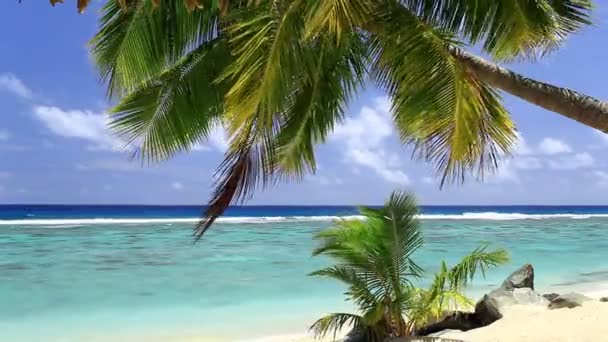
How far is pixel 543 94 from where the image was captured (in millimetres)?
4715

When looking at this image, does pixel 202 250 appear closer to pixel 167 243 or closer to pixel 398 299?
pixel 167 243

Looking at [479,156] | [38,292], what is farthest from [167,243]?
[479,156]

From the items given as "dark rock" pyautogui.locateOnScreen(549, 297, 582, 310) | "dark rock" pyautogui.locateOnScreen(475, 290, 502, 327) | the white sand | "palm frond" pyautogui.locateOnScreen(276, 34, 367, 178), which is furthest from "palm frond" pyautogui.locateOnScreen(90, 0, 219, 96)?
"dark rock" pyautogui.locateOnScreen(549, 297, 582, 310)

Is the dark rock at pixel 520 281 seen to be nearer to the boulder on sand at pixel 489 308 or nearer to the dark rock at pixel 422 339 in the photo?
the boulder on sand at pixel 489 308

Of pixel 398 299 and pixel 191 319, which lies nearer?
pixel 398 299

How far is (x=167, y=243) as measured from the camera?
23906 mm

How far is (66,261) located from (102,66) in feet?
38.3

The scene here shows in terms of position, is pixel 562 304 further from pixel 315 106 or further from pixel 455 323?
pixel 315 106

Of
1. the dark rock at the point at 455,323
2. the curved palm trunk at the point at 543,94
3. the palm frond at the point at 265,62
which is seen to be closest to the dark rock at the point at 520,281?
the dark rock at the point at 455,323

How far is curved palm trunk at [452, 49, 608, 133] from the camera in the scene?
14.8ft

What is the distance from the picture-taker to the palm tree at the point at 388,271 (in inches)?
264

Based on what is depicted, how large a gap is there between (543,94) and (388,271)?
261 cm

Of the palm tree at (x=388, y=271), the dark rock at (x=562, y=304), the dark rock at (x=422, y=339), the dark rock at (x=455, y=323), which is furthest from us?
the dark rock at (x=562, y=304)

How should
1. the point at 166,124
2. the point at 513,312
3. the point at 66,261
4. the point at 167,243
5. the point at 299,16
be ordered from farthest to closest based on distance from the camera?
the point at 167,243, the point at 66,261, the point at 513,312, the point at 166,124, the point at 299,16
